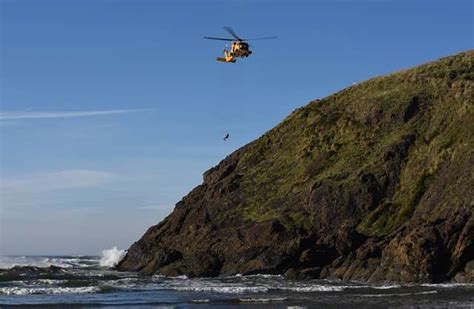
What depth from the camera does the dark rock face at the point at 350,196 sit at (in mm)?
61938

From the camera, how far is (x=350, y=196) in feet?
242

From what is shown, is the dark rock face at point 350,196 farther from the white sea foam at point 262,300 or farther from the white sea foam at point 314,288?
the white sea foam at point 262,300

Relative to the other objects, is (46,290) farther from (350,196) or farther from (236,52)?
(350,196)

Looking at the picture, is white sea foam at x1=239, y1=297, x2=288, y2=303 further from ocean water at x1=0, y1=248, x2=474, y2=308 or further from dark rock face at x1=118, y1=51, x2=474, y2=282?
dark rock face at x1=118, y1=51, x2=474, y2=282

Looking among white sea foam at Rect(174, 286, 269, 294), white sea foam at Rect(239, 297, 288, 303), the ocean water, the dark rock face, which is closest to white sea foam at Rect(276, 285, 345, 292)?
the ocean water

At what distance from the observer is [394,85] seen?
297 feet

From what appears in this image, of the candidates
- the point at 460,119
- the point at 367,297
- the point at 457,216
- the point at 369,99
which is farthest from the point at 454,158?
the point at 367,297

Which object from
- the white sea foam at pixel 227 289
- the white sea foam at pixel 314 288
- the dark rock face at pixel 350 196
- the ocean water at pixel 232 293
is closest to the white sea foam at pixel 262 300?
the ocean water at pixel 232 293

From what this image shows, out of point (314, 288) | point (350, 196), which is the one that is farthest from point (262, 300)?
point (350, 196)

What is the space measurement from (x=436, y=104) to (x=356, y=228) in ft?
59.3

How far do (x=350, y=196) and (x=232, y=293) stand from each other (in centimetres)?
2267

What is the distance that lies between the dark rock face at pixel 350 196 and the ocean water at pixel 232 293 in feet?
10.4

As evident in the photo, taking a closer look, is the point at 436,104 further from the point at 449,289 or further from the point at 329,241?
the point at 449,289

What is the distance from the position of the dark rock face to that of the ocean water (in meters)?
3.17
